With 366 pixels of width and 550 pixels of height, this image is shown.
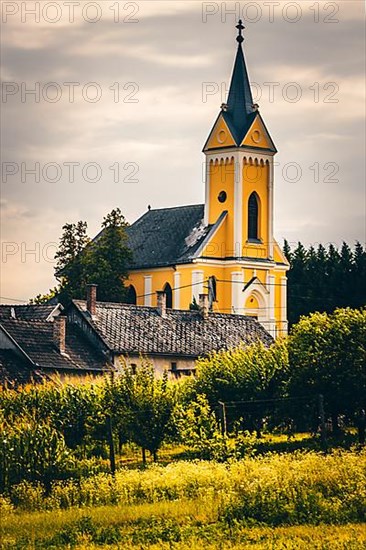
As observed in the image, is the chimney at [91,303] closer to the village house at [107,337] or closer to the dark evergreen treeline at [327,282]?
the village house at [107,337]

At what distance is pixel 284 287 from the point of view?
102688 mm

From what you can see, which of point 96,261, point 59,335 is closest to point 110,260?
point 96,261

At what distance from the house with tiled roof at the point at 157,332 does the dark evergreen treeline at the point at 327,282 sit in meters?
27.5

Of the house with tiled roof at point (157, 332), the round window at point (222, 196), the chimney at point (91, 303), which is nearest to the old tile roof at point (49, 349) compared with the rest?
the house with tiled roof at point (157, 332)

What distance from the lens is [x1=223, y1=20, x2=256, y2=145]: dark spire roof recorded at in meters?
103

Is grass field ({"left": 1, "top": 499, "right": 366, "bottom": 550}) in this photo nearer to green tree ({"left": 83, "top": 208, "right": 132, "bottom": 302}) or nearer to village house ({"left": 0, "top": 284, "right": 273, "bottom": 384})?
village house ({"left": 0, "top": 284, "right": 273, "bottom": 384})

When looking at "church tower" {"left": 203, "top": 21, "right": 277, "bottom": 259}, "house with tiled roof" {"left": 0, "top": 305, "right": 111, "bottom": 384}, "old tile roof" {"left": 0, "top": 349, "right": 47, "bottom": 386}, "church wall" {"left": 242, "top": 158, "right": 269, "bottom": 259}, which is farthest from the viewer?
"church wall" {"left": 242, "top": 158, "right": 269, "bottom": 259}

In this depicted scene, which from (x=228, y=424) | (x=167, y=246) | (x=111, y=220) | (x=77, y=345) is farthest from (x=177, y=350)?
(x=167, y=246)

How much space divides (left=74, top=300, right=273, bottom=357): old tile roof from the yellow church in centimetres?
2638

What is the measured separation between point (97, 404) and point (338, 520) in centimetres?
1780

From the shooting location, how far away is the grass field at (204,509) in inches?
1191

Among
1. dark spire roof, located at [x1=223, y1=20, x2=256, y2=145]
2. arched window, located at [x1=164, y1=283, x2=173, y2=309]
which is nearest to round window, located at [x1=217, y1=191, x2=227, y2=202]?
dark spire roof, located at [x1=223, y1=20, x2=256, y2=145]

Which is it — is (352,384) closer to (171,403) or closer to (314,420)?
(314,420)

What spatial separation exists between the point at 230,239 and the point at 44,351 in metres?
40.3
